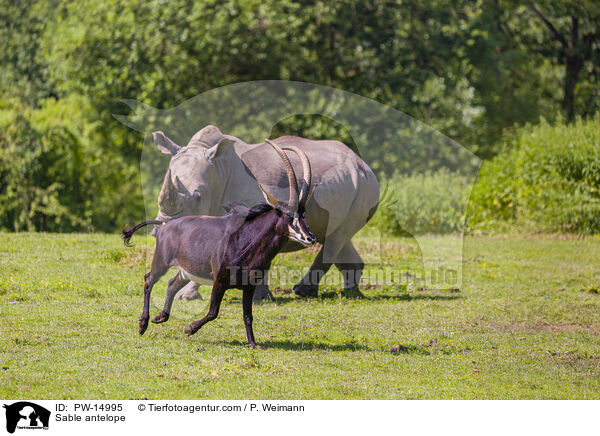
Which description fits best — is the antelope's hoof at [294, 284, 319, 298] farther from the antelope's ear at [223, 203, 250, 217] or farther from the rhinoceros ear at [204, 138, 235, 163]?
the antelope's ear at [223, 203, 250, 217]

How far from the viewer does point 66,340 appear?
774 centimetres

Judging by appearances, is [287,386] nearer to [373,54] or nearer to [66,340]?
[66,340]

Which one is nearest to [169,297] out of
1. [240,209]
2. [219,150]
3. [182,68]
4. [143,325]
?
[143,325]

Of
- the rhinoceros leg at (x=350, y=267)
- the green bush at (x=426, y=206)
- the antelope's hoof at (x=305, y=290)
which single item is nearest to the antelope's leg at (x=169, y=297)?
the antelope's hoof at (x=305, y=290)

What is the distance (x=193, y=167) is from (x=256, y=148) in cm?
127

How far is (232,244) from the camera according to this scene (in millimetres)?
7242

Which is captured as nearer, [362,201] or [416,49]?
[362,201]

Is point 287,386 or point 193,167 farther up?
point 193,167

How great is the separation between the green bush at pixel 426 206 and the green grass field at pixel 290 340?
15.8 feet

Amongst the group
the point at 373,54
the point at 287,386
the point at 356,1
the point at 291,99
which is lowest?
the point at 287,386

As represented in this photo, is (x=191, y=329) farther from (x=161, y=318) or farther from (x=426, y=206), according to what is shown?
(x=426, y=206)

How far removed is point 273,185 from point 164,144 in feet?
4.89

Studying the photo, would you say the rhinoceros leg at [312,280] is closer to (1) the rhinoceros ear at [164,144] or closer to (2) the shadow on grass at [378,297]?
(2) the shadow on grass at [378,297]

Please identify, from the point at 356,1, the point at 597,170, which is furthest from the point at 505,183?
the point at 356,1
